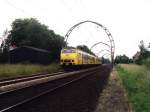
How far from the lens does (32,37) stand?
3282 inches

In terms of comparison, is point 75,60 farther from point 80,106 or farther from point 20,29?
point 20,29

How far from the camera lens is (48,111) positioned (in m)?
9.59

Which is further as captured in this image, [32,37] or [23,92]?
[32,37]

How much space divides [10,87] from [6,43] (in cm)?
7380

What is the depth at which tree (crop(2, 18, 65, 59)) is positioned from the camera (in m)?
82.2

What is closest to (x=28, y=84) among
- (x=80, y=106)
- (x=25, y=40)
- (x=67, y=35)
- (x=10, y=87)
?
(x=10, y=87)

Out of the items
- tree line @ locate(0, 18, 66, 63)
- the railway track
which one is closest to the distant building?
tree line @ locate(0, 18, 66, 63)

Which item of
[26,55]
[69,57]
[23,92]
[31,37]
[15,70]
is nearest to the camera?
[23,92]

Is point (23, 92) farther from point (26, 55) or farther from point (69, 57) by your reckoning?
point (26, 55)

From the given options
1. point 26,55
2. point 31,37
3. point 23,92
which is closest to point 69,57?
point 26,55

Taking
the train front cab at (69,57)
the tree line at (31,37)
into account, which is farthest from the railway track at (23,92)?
the tree line at (31,37)

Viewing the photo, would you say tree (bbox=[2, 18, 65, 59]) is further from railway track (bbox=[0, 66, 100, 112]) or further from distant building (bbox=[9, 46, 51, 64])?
railway track (bbox=[0, 66, 100, 112])

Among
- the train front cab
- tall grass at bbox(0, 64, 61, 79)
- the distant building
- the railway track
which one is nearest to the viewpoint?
the railway track

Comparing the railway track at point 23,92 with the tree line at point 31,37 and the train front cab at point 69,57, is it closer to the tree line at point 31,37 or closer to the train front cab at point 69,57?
the train front cab at point 69,57
